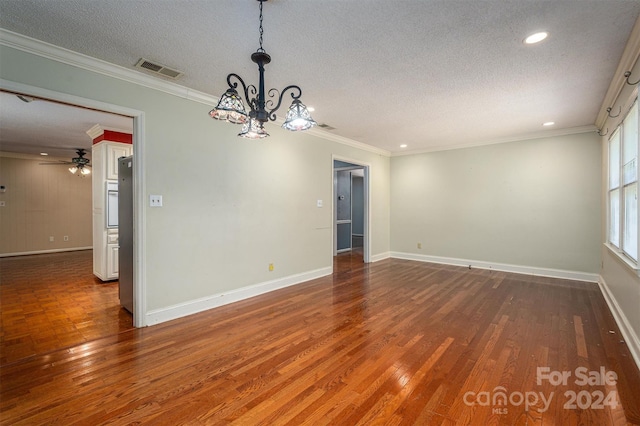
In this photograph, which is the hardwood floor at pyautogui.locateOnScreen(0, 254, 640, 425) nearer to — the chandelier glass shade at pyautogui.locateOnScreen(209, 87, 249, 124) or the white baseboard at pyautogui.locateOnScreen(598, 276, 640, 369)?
the white baseboard at pyautogui.locateOnScreen(598, 276, 640, 369)

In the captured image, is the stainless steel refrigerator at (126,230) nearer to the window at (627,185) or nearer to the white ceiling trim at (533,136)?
the window at (627,185)

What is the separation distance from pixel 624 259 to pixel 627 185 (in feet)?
2.45

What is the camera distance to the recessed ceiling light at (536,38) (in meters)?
2.22

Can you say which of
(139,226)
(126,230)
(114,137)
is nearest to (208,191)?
(139,226)

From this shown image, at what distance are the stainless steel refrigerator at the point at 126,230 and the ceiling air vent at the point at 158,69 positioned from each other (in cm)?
100

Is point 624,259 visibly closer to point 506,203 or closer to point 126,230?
point 506,203

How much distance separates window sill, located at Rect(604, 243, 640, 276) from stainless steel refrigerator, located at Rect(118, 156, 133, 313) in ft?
16.1

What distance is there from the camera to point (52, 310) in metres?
3.49

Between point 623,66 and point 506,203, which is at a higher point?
point 623,66

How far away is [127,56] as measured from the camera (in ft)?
8.48

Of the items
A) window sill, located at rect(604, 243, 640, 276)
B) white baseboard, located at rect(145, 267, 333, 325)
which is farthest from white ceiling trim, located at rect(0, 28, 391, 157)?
window sill, located at rect(604, 243, 640, 276)

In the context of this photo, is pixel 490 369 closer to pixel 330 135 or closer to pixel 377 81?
pixel 377 81

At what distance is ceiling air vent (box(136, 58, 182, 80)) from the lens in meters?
2.70

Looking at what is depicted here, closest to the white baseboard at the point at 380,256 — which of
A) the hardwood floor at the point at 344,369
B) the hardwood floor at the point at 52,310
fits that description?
the hardwood floor at the point at 344,369
